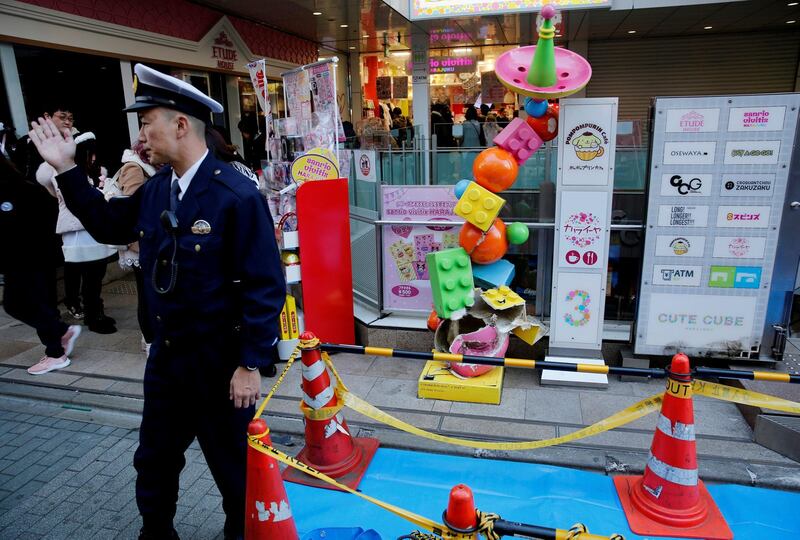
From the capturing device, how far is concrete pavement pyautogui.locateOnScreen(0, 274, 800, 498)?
11.4ft

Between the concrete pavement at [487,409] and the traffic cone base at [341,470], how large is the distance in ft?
0.96

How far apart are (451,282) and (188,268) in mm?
2466

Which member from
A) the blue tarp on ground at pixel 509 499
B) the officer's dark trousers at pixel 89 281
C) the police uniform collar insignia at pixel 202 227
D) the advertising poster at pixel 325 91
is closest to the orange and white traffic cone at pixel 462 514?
the blue tarp on ground at pixel 509 499

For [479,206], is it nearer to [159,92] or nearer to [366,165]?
[366,165]

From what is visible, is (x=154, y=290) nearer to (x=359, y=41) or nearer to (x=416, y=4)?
(x=416, y=4)

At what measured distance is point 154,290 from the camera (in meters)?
2.41

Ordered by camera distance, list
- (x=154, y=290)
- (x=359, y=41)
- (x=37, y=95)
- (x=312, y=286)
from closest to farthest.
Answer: (x=154, y=290) < (x=312, y=286) < (x=37, y=95) < (x=359, y=41)

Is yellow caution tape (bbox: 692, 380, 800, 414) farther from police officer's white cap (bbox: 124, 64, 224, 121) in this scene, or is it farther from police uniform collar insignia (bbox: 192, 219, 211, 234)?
police officer's white cap (bbox: 124, 64, 224, 121)

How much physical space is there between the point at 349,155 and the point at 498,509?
395cm

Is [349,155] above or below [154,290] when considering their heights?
above

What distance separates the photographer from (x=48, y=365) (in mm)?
5047

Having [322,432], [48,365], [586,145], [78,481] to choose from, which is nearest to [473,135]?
[586,145]

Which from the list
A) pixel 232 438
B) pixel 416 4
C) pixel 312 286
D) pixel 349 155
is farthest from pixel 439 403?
pixel 416 4

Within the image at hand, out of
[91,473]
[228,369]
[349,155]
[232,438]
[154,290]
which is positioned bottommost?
[91,473]
